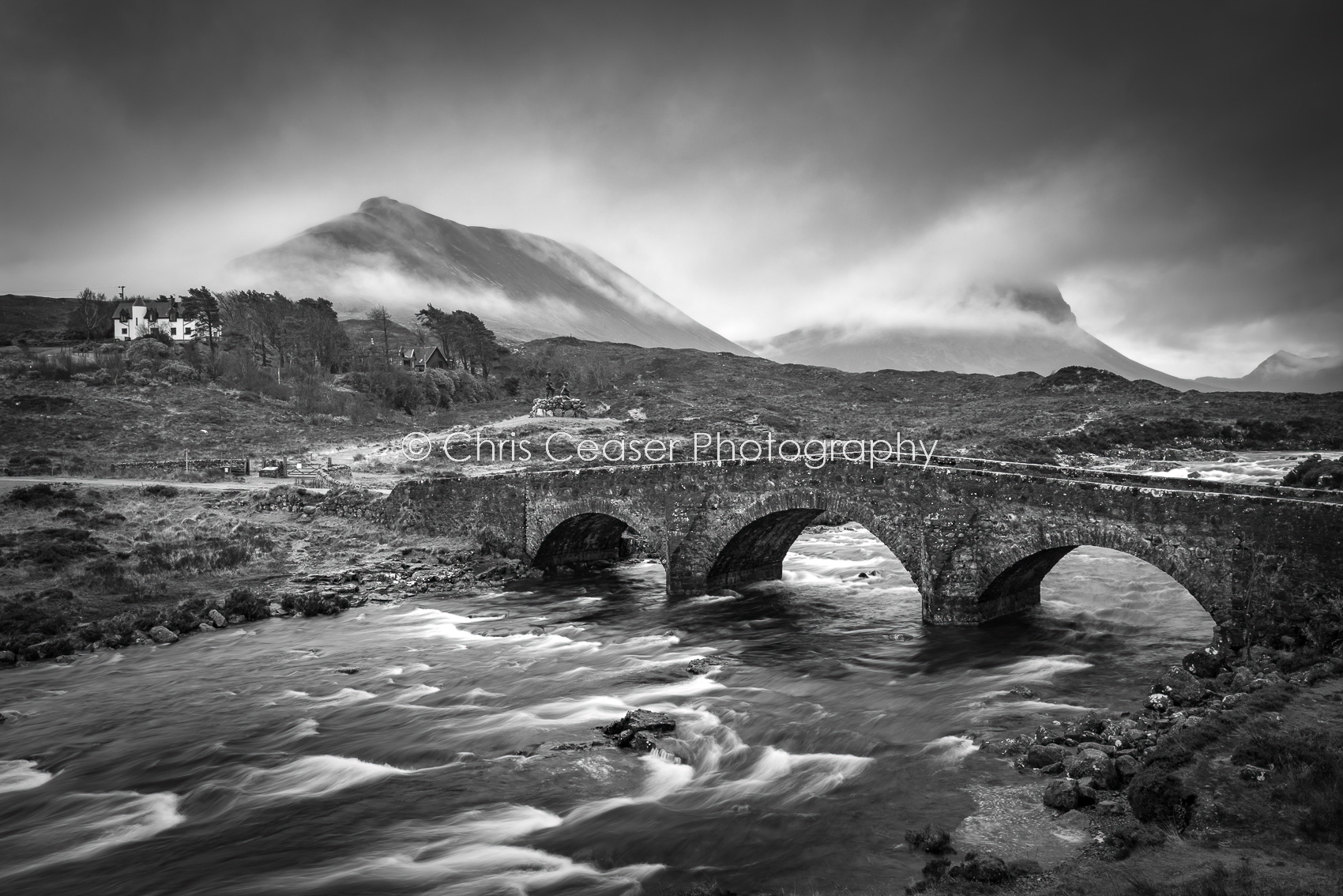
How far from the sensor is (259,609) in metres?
24.6

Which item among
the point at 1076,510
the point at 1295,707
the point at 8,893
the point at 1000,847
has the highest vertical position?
the point at 1076,510

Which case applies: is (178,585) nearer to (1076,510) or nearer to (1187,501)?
(1076,510)

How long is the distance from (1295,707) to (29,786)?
66.3ft

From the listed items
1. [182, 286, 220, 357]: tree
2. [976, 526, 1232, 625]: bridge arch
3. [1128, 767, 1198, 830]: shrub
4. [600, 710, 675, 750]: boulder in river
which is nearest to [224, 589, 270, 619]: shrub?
[600, 710, 675, 750]: boulder in river

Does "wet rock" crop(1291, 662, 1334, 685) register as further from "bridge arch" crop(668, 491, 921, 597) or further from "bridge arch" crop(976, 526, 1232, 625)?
"bridge arch" crop(668, 491, 921, 597)

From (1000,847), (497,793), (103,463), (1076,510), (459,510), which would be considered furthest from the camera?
(103,463)

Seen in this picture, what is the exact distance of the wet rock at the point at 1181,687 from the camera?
13.8m

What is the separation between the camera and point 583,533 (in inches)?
1258

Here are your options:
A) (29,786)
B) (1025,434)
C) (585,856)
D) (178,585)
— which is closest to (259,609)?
(178,585)

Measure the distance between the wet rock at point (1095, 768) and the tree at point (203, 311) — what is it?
305 feet

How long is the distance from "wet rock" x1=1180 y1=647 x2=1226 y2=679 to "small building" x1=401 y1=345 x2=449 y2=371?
8500 centimetres

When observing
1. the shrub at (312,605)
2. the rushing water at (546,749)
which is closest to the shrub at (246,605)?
the shrub at (312,605)

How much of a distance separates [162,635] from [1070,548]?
23.1 meters

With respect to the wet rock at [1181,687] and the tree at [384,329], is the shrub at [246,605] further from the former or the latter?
the tree at [384,329]
